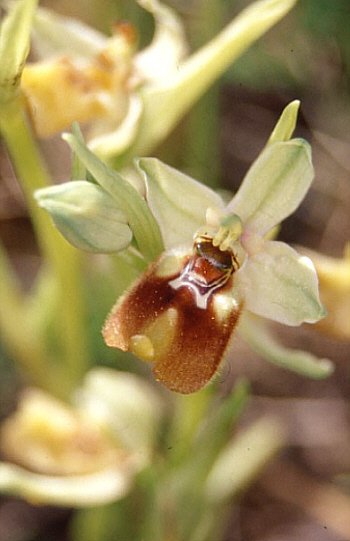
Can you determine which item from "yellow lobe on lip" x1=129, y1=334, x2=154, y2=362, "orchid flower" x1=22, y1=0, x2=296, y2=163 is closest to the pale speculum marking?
"yellow lobe on lip" x1=129, y1=334, x2=154, y2=362

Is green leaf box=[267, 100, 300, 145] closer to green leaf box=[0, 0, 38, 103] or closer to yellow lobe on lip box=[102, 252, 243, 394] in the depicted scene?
yellow lobe on lip box=[102, 252, 243, 394]

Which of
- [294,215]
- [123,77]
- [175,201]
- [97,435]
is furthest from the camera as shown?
[294,215]

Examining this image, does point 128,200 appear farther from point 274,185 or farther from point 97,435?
point 97,435

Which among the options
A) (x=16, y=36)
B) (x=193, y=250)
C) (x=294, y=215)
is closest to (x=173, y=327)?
(x=193, y=250)

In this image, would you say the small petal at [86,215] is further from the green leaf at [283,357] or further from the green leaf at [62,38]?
the green leaf at [62,38]

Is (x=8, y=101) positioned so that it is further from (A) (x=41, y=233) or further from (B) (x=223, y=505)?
(B) (x=223, y=505)

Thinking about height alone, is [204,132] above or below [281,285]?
below

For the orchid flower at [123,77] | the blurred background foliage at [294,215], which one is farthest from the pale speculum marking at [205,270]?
the blurred background foliage at [294,215]
